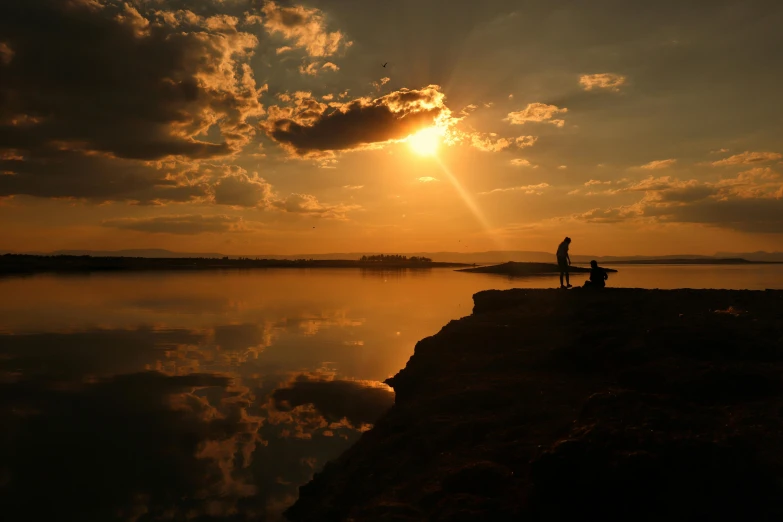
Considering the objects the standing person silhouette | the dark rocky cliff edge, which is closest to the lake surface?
the dark rocky cliff edge

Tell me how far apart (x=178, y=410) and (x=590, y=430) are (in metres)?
12.7

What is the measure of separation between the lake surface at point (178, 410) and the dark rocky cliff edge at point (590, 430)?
196 cm

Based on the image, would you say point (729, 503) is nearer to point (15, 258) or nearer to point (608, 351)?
point (608, 351)

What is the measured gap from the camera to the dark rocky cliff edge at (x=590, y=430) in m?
5.84

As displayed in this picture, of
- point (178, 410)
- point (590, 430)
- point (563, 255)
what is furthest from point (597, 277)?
point (178, 410)

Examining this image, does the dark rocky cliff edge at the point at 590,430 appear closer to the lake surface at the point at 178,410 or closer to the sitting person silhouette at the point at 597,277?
the lake surface at the point at 178,410

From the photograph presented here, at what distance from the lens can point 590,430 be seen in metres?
6.61

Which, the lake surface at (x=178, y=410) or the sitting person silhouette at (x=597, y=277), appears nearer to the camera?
the lake surface at (x=178, y=410)

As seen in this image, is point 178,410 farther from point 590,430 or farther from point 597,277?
point 597,277

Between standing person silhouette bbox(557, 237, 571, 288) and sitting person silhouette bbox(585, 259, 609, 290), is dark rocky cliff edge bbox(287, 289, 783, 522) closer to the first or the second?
sitting person silhouette bbox(585, 259, 609, 290)

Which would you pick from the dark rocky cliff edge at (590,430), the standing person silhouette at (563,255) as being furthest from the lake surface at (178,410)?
the standing person silhouette at (563,255)

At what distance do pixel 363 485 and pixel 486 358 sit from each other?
629 centimetres

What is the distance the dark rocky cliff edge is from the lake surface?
1.96 m

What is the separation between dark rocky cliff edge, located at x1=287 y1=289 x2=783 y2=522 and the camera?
5.84 meters
